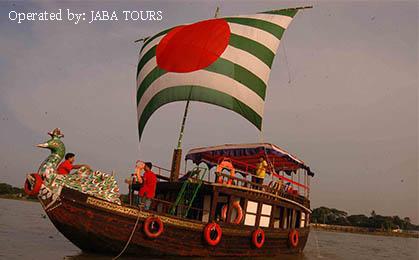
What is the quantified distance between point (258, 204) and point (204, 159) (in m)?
4.42

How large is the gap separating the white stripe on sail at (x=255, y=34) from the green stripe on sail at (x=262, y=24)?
0.16 metres

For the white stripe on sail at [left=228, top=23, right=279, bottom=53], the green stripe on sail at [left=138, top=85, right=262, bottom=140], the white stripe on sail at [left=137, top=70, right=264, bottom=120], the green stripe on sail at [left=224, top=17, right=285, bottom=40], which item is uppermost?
the green stripe on sail at [left=224, top=17, right=285, bottom=40]

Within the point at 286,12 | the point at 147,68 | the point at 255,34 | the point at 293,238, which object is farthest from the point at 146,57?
the point at 293,238

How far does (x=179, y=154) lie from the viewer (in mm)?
13352

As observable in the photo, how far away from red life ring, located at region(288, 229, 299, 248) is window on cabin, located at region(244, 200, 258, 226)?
2548 millimetres

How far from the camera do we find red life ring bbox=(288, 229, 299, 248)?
48.9 feet

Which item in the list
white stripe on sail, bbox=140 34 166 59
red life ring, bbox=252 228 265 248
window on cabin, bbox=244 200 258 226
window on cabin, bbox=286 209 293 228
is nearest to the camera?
red life ring, bbox=252 228 265 248

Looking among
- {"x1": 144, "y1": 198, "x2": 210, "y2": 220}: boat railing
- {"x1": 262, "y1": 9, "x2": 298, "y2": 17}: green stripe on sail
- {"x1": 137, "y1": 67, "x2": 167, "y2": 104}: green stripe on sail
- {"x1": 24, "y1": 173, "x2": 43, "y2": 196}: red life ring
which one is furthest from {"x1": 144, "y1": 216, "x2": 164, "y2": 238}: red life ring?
{"x1": 262, "y1": 9, "x2": 298, "y2": 17}: green stripe on sail

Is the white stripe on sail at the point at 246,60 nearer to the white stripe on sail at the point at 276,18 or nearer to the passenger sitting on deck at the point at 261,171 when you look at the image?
the white stripe on sail at the point at 276,18

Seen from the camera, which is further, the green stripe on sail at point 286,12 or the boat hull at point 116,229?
the green stripe on sail at point 286,12

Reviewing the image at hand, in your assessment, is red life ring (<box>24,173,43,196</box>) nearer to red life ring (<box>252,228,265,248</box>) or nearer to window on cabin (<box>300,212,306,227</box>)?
red life ring (<box>252,228,265,248</box>)

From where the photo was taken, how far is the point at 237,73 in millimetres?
15156

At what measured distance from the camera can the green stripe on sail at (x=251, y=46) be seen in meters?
15.6

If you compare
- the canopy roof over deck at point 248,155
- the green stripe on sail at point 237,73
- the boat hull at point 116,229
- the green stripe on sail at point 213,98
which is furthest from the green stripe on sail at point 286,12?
the boat hull at point 116,229
